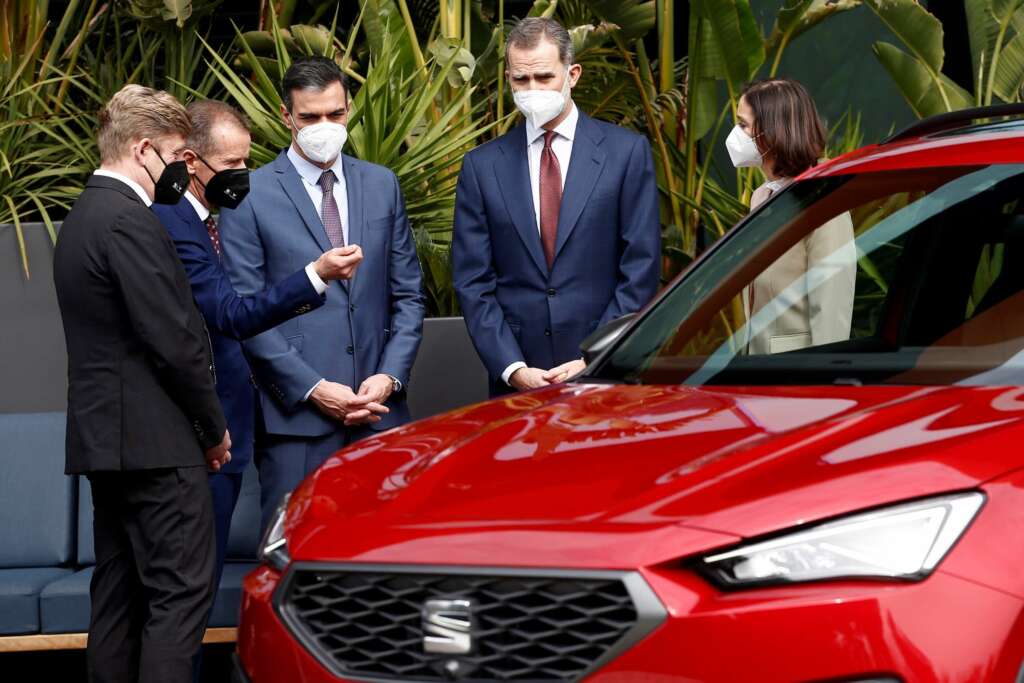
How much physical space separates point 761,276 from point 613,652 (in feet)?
5.58

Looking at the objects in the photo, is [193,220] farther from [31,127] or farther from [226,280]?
[31,127]

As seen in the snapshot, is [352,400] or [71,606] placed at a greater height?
[352,400]

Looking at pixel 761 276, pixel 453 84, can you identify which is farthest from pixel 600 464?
pixel 453 84

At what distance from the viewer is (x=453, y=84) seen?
26.8 feet

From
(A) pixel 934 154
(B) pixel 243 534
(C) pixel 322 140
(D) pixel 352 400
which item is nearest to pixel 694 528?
(A) pixel 934 154

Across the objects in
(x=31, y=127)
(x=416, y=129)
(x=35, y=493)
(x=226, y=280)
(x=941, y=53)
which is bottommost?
(x=35, y=493)

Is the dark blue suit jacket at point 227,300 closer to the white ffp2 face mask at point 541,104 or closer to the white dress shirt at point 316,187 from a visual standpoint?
the white dress shirt at point 316,187

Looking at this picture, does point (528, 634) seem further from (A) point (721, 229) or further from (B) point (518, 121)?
(B) point (518, 121)

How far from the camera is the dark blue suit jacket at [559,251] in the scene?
223 inches

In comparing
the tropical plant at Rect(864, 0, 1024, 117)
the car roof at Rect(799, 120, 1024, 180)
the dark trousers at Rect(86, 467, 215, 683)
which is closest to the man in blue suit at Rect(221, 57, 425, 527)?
the dark trousers at Rect(86, 467, 215, 683)

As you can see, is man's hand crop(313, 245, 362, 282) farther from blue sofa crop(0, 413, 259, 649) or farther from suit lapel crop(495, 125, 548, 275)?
blue sofa crop(0, 413, 259, 649)

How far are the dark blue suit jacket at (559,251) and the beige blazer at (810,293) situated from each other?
1.48 meters

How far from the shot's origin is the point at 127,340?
4.70 m

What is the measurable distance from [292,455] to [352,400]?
1.02 ft
